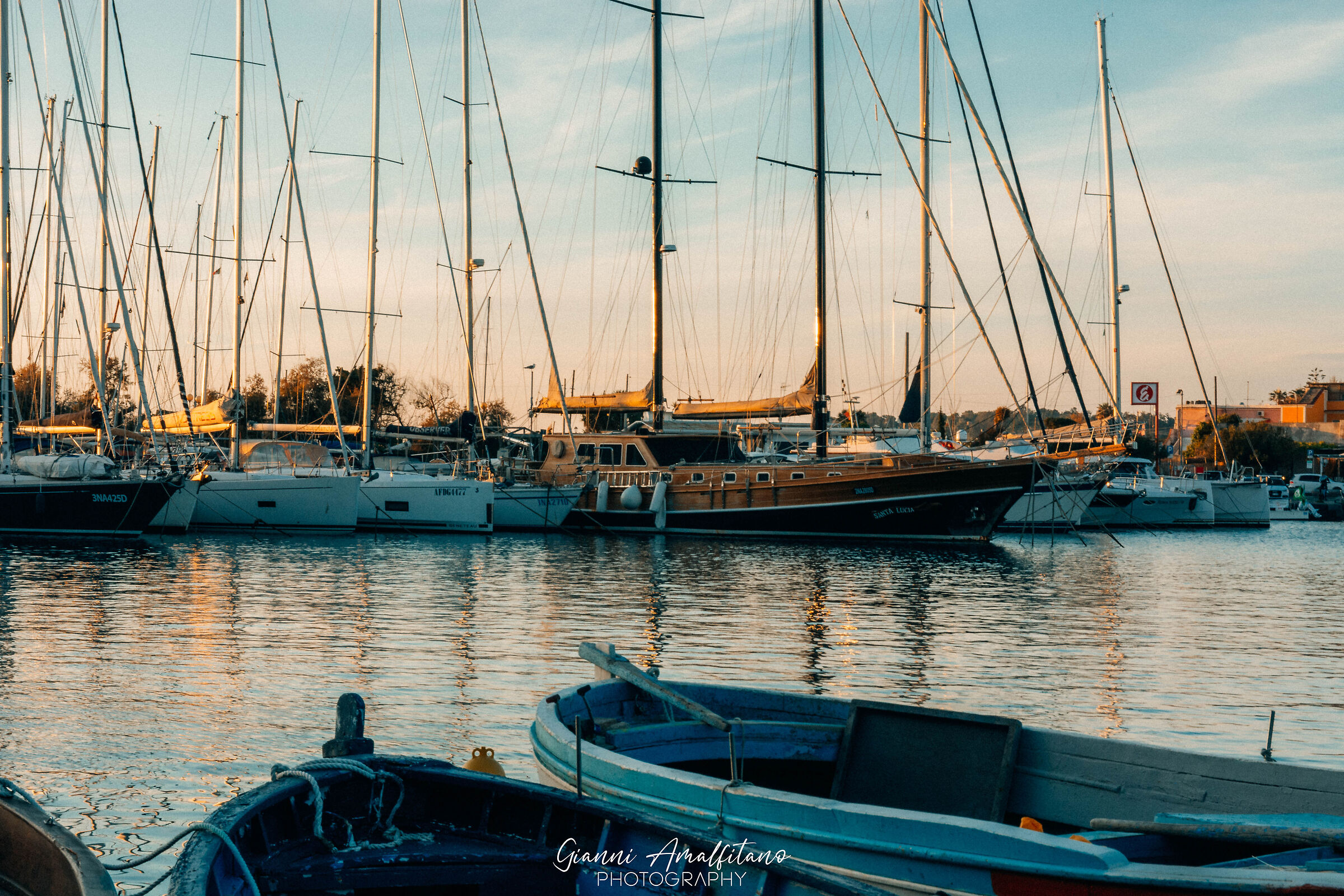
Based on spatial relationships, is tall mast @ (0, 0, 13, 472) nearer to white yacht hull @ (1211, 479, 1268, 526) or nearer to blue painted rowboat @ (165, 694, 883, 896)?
blue painted rowboat @ (165, 694, 883, 896)

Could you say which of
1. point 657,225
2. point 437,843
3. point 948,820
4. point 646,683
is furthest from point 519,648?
point 657,225

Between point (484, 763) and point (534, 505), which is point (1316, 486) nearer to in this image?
point (534, 505)

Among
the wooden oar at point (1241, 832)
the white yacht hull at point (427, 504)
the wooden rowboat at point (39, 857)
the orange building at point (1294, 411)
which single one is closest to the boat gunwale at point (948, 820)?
→ the wooden oar at point (1241, 832)

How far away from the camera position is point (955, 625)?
16.1 m

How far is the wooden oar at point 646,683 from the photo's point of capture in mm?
5812

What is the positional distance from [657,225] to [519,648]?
1040 inches

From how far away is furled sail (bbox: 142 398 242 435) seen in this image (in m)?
33.7

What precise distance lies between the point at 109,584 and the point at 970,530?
22442 millimetres

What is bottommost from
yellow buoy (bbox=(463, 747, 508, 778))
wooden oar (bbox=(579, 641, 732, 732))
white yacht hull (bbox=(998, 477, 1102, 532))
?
white yacht hull (bbox=(998, 477, 1102, 532))

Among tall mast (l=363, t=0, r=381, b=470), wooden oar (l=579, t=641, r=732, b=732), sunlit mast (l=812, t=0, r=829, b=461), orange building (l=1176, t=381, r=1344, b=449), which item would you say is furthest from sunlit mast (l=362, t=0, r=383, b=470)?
orange building (l=1176, t=381, r=1344, b=449)

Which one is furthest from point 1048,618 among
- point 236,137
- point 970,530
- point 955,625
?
point 236,137

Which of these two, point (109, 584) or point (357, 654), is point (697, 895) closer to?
point (357, 654)

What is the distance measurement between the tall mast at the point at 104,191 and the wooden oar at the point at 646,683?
90.3 feet

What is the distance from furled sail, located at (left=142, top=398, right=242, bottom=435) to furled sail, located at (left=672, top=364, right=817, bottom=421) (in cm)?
1429
